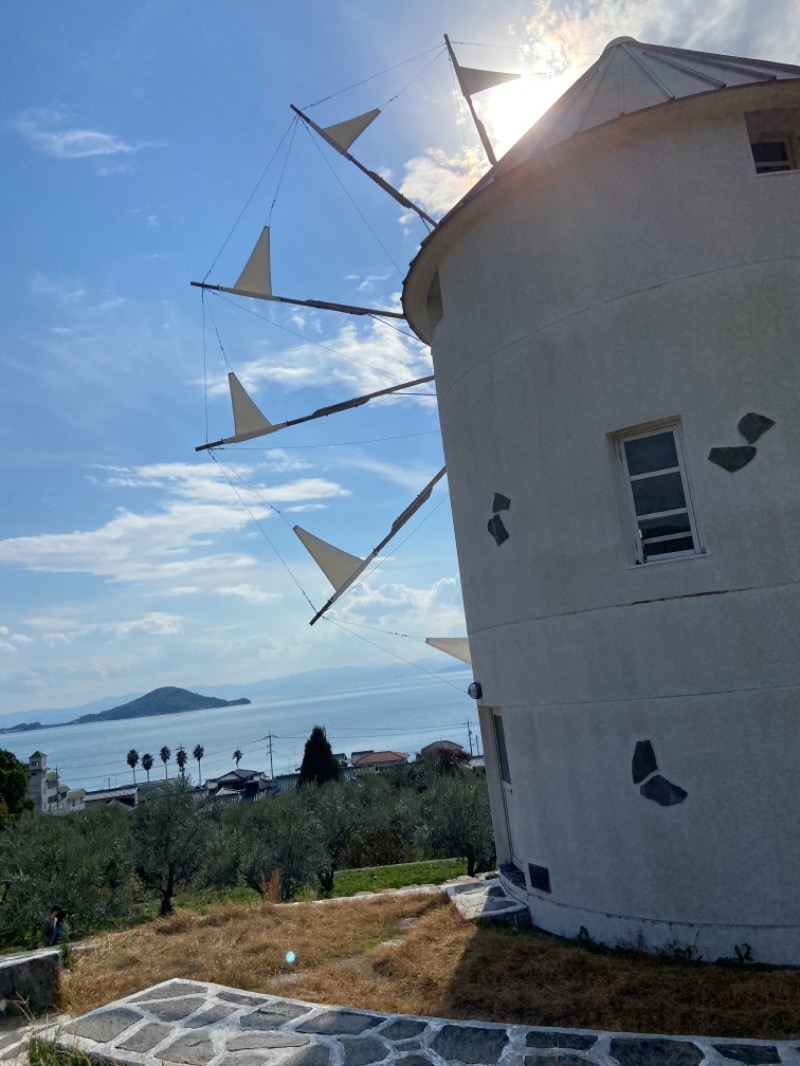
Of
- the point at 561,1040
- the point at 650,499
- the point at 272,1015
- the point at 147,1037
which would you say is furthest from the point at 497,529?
the point at 147,1037

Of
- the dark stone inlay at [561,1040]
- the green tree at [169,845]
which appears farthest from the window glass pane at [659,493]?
the green tree at [169,845]

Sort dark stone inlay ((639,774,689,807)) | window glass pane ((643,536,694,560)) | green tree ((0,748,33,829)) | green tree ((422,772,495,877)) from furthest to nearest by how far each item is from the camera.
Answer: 1. green tree ((0,748,33,829))
2. green tree ((422,772,495,877))
3. window glass pane ((643,536,694,560))
4. dark stone inlay ((639,774,689,807))

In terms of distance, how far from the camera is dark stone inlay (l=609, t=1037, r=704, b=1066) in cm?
423

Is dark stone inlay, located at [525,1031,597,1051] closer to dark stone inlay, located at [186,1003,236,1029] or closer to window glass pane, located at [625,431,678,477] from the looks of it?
dark stone inlay, located at [186,1003,236,1029]

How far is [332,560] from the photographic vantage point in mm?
11906

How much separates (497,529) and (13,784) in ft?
78.9

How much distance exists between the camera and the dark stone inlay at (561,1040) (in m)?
4.50

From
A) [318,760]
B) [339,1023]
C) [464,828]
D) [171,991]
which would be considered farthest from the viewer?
[318,760]

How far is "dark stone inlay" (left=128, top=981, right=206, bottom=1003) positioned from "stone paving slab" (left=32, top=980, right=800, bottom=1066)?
92 mm

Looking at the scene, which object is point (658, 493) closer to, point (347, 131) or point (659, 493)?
point (659, 493)

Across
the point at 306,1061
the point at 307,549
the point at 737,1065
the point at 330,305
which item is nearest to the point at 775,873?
the point at 737,1065

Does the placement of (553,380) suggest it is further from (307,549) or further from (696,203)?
(307,549)

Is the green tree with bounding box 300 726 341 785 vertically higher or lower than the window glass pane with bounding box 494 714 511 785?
lower

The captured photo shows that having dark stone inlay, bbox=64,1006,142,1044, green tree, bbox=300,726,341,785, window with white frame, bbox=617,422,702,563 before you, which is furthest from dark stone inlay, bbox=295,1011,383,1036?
green tree, bbox=300,726,341,785
